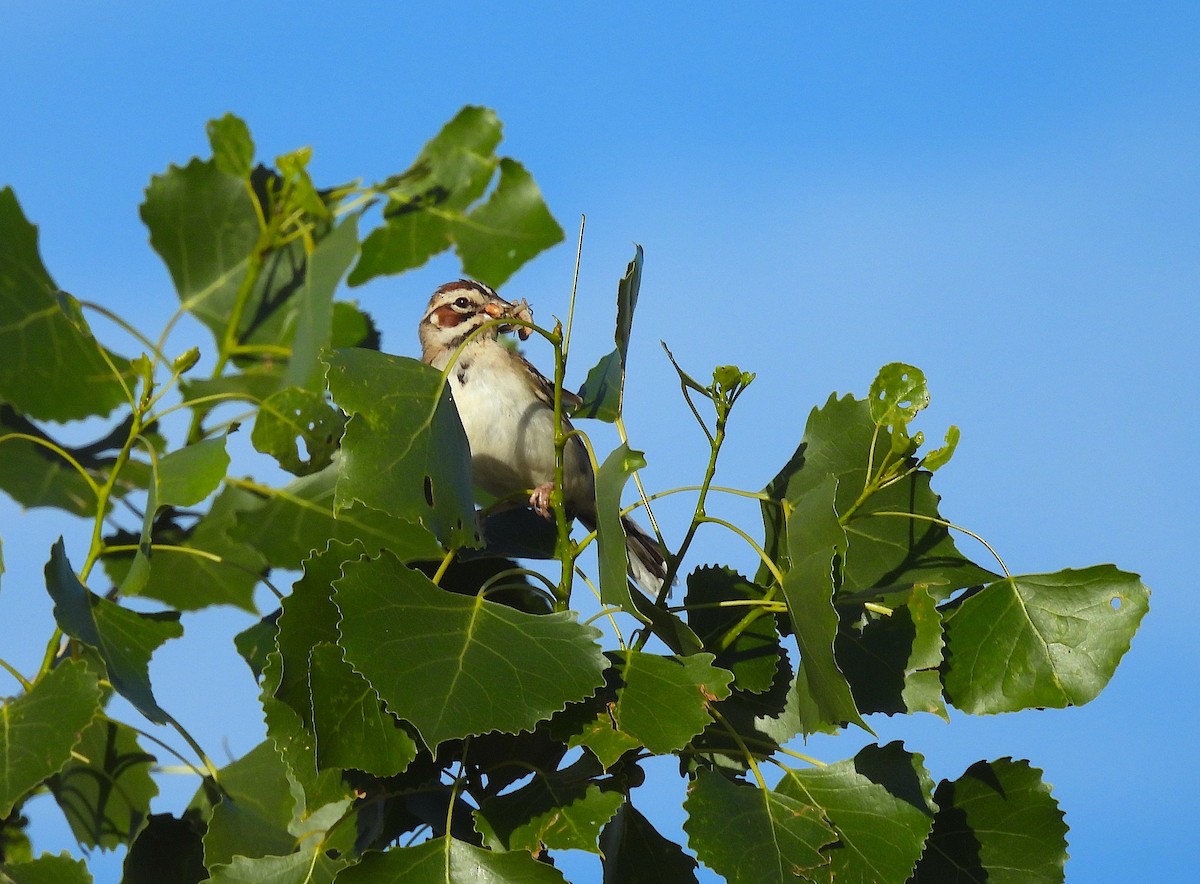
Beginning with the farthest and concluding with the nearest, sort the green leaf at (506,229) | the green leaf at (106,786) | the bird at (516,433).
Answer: the green leaf at (506,229) < the bird at (516,433) < the green leaf at (106,786)

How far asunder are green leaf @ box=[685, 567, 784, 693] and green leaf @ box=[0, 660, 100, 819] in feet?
6.16

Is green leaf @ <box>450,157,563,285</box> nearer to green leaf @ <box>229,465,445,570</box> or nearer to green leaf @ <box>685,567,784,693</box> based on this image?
green leaf @ <box>229,465,445,570</box>

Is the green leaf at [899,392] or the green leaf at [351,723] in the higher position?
the green leaf at [899,392]

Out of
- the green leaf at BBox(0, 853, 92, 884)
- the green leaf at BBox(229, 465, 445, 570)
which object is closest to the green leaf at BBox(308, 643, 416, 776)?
the green leaf at BBox(229, 465, 445, 570)

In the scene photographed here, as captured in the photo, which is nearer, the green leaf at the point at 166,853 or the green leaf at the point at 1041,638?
the green leaf at the point at 1041,638

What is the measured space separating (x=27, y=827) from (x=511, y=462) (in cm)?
253

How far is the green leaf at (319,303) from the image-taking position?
475 centimetres

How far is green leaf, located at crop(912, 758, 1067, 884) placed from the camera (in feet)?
10.9

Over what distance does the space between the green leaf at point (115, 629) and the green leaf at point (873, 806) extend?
2.07 meters

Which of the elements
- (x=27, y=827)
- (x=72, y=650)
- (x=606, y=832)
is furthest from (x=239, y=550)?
(x=606, y=832)

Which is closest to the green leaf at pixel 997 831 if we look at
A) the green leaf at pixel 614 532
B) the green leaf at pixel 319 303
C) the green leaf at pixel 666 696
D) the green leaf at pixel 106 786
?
the green leaf at pixel 666 696

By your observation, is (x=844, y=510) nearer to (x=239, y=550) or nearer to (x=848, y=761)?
(x=848, y=761)

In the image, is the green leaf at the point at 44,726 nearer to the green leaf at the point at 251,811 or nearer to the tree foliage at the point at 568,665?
the tree foliage at the point at 568,665

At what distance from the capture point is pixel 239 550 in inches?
210
